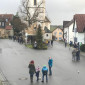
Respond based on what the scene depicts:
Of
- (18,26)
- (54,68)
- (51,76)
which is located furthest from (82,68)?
(18,26)

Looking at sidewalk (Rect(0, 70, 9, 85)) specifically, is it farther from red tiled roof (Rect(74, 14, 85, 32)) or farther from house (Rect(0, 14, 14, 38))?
house (Rect(0, 14, 14, 38))

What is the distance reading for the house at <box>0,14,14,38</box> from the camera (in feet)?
320

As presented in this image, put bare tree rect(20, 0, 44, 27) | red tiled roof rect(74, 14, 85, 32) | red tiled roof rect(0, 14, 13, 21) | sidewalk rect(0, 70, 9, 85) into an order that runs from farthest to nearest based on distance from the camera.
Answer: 1. red tiled roof rect(0, 14, 13, 21)
2. bare tree rect(20, 0, 44, 27)
3. red tiled roof rect(74, 14, 85, 32)
4. sidewalk rect(0, 70, 9, 85)

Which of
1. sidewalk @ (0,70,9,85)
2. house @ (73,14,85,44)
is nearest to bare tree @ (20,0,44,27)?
house @ (73,14,85,44)

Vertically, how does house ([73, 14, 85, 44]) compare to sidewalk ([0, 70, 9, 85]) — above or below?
above

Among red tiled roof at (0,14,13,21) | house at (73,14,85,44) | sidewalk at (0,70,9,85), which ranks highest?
red tiled roof at (0,14,13,21)

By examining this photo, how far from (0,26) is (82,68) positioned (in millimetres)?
81698

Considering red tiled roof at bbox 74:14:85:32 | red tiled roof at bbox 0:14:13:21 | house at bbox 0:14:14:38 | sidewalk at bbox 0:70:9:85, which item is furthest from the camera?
red tiled roof at bbox 0:14:13:21

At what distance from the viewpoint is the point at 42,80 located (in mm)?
18469

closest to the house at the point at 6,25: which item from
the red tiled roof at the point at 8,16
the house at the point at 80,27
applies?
the red tiled roof at the point at 8,16

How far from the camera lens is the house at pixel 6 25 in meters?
97.7

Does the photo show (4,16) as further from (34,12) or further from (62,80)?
(62,80)

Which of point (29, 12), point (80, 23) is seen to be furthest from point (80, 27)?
point (29, 12)

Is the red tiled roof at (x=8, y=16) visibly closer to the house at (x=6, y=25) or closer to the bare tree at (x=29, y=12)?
the house at (x=6, y=25)
